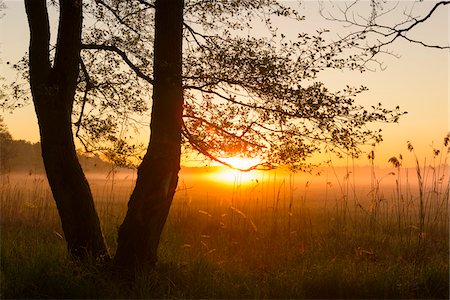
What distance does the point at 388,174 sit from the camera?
10.1m

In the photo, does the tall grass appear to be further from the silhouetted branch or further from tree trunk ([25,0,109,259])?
the silhouetted branch

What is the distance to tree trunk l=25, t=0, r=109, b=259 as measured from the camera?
24.0 ft

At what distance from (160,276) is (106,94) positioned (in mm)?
4020

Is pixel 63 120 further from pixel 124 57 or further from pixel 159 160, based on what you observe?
pixel 124 57

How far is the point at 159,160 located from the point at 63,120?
5.18ft

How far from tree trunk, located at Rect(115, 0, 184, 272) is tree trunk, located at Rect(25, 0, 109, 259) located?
62cm

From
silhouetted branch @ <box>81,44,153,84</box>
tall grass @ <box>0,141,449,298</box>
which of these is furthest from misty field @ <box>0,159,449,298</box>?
silhouetted branch @ <box>81,44,153,84</box>

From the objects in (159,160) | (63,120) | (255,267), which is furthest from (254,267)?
(63,120)

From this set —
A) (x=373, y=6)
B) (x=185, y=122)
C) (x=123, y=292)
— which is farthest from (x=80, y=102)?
(x=373, y=6)

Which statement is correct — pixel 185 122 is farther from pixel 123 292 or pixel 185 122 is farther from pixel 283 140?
pixel 123 292

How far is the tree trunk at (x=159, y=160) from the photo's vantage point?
7.05m

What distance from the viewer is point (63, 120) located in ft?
24.2

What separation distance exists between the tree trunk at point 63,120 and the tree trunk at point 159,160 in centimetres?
62

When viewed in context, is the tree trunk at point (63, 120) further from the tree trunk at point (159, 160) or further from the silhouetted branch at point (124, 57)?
the silhouetted branch at point (124, 57)
